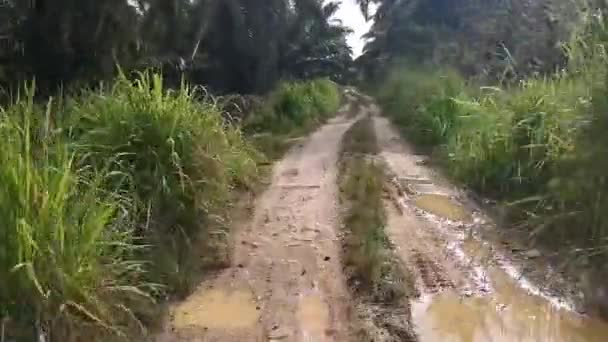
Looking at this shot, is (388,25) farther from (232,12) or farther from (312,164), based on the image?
(312,164)

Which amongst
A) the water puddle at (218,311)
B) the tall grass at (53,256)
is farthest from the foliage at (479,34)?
the tall grass at (53,256)

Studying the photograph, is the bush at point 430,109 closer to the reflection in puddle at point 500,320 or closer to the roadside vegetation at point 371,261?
the roadside vegetation at point 371,261

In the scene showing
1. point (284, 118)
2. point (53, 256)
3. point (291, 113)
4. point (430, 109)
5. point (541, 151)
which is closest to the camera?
point (53, 256)

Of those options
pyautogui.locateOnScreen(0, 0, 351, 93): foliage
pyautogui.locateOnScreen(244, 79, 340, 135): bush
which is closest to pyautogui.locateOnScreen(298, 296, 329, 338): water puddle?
pyautogui.locateOnScreen(0, 0, 351, 93): foliage

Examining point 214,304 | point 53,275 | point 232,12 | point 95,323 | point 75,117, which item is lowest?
point 214,304

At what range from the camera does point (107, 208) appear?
3.84m

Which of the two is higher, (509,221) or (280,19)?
(280,19)

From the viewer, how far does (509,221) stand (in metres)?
6.45

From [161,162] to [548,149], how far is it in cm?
357

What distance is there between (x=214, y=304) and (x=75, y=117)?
2201 millimetres

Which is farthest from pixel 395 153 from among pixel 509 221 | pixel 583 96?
pixel 583 96

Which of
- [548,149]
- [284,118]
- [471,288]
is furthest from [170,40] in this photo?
[471,288]

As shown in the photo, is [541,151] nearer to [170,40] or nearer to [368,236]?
[368,236]

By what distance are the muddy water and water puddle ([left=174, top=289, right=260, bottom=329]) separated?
1135mm
